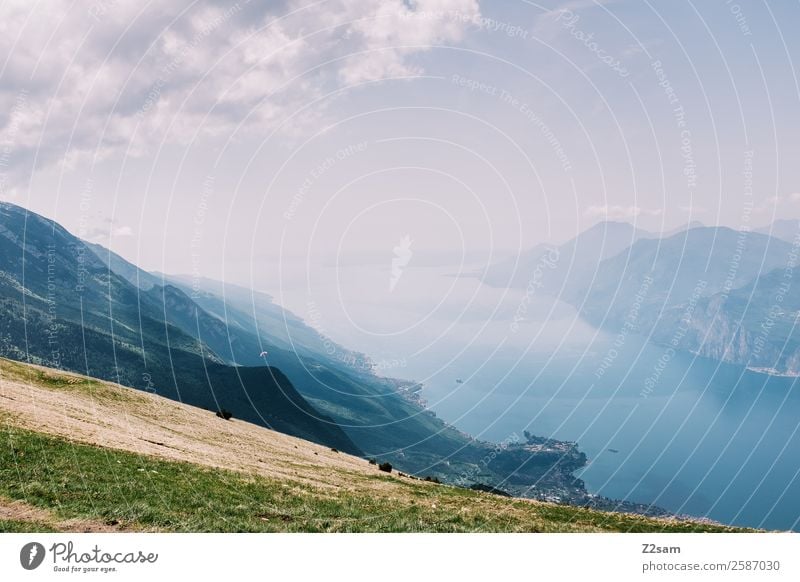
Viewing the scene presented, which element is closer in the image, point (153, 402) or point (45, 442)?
point (45, 442)

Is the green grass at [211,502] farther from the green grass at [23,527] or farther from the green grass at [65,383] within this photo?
the green grass at [65,383]

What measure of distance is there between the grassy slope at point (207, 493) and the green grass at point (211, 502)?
0.06 meters

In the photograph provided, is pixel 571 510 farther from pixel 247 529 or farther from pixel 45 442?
pixel 45 442

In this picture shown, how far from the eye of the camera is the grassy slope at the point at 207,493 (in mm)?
23469

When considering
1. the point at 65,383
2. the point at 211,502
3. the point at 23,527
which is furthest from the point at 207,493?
the point at 65,383

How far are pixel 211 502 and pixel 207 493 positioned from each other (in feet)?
7.04

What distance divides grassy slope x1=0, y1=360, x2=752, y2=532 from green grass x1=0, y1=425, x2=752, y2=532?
0.20 ft

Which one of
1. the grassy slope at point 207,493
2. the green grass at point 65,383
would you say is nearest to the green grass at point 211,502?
the grassy slope at point 207,493

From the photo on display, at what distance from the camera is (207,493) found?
2847cm

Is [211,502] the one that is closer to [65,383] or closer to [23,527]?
[23,527]
